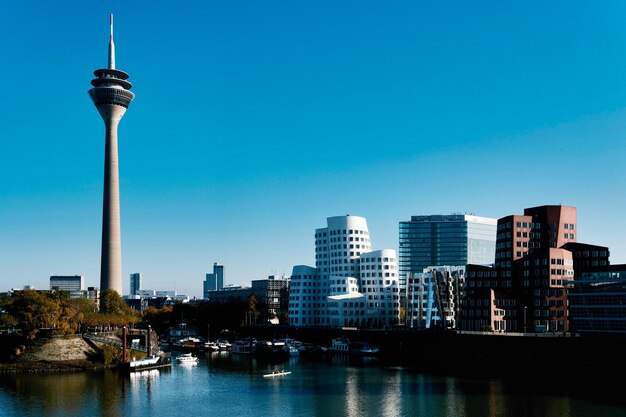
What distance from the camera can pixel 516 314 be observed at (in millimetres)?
167125

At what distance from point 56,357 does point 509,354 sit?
85.2 meters

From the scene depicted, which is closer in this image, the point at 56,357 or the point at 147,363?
the point at 56,357

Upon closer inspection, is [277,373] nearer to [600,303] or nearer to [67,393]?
[67,393]

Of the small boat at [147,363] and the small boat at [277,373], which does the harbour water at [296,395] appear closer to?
the small boat at [277,373]

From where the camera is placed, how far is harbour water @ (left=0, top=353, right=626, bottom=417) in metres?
91.9

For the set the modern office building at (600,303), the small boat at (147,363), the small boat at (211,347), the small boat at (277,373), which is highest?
the modern office building at (600,303)

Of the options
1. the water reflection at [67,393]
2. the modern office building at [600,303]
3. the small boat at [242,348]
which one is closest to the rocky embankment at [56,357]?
the water reflection at [67,393]

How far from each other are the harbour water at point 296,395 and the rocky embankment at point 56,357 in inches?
220

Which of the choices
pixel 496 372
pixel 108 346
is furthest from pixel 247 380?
pixel 496 372

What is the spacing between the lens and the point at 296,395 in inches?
4171

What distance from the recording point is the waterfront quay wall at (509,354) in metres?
121

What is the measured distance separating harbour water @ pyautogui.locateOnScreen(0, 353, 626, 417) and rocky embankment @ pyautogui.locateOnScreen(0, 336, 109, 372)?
5596mm

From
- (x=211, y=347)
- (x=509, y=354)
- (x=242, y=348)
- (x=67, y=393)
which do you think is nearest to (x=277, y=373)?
(x=67, y=393)

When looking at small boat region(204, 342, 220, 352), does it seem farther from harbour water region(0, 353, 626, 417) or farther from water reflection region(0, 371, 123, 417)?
water reflection region(0, 371, 123, 417)
